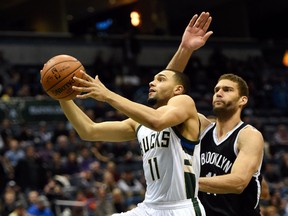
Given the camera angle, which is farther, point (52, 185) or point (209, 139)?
point (52, 185)

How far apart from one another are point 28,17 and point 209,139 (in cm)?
2252

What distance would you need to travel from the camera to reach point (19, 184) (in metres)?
14.2

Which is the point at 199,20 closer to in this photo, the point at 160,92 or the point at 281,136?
the point at 160,92

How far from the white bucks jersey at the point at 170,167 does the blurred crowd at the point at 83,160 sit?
6473mm

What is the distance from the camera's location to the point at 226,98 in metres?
6.46

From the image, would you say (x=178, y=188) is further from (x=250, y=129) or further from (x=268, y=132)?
(x=268, y=132)

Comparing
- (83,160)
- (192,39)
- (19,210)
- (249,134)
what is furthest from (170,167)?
(83,160)

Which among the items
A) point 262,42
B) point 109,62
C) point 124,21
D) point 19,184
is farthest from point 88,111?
point 262,42

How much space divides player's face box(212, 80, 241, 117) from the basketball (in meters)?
1.24

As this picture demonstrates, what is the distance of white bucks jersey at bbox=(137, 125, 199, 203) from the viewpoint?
594cm

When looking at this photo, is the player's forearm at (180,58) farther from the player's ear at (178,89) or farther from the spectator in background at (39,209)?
the spectator in background at (39,209)

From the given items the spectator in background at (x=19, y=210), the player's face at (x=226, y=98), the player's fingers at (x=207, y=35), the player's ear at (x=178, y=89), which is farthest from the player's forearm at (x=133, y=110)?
the spectator in background at (x=19, y=210)

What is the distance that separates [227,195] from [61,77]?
5.71 feet

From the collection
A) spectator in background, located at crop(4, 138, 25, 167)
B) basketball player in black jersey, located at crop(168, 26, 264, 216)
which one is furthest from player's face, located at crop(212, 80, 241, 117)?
spectator in background, located at crop(4, 138, 25, 167)
